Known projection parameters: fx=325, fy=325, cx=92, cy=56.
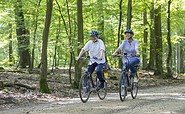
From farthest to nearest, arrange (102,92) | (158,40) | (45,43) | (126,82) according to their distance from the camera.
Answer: (158,40), (45,43), (102,92), (126,82)

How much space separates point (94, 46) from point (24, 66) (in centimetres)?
1451

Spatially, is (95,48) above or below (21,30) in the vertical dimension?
below

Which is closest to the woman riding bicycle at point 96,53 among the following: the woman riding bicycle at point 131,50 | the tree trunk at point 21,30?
the woman riding bicycle at point 131,50

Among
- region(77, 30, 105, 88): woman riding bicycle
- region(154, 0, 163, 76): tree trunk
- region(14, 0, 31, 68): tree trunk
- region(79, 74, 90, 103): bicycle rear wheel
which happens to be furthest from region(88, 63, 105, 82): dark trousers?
region(154, 0, 163, 76): tree trunk

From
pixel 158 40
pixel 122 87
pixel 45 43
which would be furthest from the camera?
pixel 158 40

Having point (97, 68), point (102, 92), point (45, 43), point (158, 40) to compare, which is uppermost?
point (158, 40)

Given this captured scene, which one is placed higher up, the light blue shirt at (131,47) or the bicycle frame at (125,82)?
the light blue shirt at (131,47)

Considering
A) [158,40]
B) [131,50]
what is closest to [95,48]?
[131,50]

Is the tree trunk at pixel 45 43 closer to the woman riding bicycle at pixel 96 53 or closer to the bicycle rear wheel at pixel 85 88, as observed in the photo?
the woman riding bicycle at pixel 96 53

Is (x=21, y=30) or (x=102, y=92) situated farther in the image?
(x=21, y=30)

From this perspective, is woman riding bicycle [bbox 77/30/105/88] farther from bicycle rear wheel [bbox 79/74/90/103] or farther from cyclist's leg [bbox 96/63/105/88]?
bicycle rear wheel [bbox 79/74/90/103]

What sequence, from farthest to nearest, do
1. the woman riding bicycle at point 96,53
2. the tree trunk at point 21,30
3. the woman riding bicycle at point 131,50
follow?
the tree trunk at point 21,30, the woman riding bicycle at point 131,50, the woman riding bicycle at point 96,53

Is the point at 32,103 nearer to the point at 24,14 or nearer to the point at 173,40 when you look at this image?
the point at 24,14

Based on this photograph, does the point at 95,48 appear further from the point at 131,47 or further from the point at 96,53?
the point at 131,47
